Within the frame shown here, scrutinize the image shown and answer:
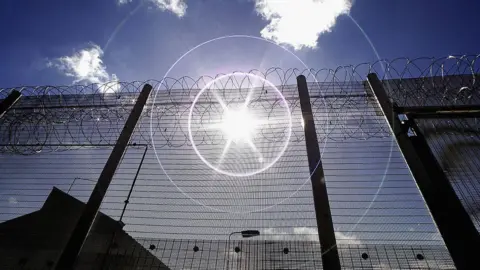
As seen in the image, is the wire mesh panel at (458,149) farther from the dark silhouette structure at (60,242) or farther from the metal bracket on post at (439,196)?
the dark silhouette structure at (60,242)

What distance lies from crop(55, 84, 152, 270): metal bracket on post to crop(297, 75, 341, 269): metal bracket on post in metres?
2.14

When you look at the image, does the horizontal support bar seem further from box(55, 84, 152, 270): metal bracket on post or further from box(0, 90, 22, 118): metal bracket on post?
box(0, 90, 22, 118): metal bracket on post

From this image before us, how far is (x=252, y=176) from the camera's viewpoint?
320 cm

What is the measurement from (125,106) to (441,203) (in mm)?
3816

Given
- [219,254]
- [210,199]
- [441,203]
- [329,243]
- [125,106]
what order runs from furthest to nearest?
1. [125,106]
2. [210,199]
3. [219,254]
4. [441,203]
5. [329,243]

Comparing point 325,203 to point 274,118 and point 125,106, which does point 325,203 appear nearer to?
point 274,118

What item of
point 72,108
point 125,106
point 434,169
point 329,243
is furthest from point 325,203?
point 72,108

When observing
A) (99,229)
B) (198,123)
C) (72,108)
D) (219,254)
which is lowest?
(219,254)

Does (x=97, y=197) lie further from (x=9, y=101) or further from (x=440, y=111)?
(x=440, y=111)

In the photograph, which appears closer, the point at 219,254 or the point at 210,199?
the point at 219,254

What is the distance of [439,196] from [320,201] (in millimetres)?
1032

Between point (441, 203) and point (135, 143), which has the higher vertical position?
point (135, 143)

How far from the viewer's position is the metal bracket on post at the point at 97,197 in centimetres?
233

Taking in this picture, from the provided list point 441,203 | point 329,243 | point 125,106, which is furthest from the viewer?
point 125,106
